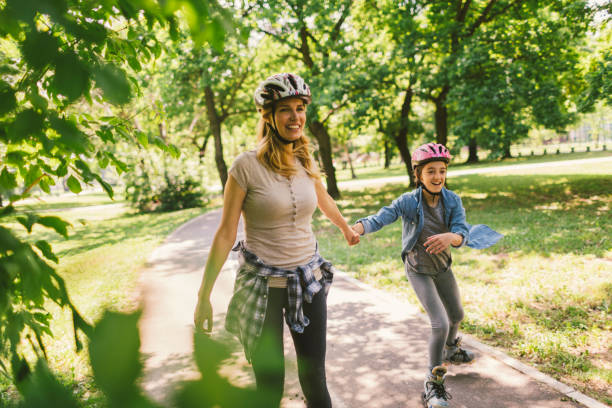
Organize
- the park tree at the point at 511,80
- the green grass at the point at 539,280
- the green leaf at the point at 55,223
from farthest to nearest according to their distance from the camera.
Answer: the park tree at the point at 511,80
the green grass at the point at 539,280
the green leaf at the point at 55,223

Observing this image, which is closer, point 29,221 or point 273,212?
point 29,221

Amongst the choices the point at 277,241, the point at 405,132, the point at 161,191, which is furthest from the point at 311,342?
the point at 161,191

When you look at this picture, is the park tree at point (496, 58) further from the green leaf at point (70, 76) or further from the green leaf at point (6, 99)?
the green leaf at point (70, 76)

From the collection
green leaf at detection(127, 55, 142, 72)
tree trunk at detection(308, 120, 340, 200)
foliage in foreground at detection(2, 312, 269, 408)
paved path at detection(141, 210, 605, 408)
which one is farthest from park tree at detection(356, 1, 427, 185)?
foliage in foreground at detection(2, 312, 269, 408)

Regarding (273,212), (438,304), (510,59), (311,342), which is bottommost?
(438,304)

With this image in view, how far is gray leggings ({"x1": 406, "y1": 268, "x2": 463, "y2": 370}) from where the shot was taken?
3320mm

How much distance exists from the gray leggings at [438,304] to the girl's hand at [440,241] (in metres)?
0.33

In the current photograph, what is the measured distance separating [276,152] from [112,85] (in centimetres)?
172

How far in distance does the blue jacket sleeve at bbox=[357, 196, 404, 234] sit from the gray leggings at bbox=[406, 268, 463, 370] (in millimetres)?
498

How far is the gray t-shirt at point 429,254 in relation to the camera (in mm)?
3533

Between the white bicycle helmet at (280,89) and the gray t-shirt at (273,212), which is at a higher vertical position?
the white bicycle helmet at (280,89)

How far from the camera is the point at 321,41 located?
60.7 ft

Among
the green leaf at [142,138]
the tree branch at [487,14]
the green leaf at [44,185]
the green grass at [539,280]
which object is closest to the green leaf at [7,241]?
the green leaf at [44,185]

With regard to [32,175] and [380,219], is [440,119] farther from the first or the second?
[32,175]
